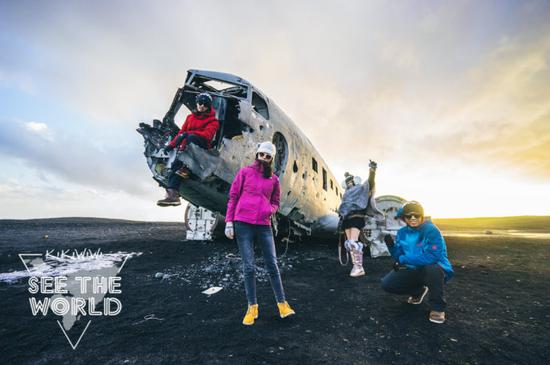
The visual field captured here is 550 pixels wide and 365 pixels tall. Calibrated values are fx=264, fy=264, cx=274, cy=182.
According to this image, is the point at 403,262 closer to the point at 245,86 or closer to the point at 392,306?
the point at 392,306

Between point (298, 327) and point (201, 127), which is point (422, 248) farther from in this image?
point (201, 127)

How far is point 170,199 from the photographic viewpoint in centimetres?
504

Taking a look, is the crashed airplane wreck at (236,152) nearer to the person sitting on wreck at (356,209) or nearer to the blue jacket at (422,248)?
the person sitting on wreck at (356,209)

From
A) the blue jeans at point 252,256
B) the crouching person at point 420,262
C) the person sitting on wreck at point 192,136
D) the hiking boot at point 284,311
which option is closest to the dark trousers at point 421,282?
the crouching person at point 420,262

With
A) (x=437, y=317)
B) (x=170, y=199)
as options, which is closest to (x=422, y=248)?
(x=437, y=317)

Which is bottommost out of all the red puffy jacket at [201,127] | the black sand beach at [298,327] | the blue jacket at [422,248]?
the black sand beach at [298,327]

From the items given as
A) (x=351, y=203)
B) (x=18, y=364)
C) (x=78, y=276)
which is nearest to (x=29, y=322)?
(x=18, y=364)

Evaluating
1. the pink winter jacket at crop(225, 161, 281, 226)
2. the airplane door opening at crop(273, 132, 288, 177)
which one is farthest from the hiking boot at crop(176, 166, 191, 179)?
the airplane door opening at crop(273, 132, 288, 177)

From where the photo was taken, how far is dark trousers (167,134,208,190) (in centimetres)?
477

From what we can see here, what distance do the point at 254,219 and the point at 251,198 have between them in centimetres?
28

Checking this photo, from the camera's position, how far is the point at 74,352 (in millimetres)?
2607

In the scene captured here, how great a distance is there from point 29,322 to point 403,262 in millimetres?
4980

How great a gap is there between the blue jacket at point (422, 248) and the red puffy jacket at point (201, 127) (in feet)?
11.8

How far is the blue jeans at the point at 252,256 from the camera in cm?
331
